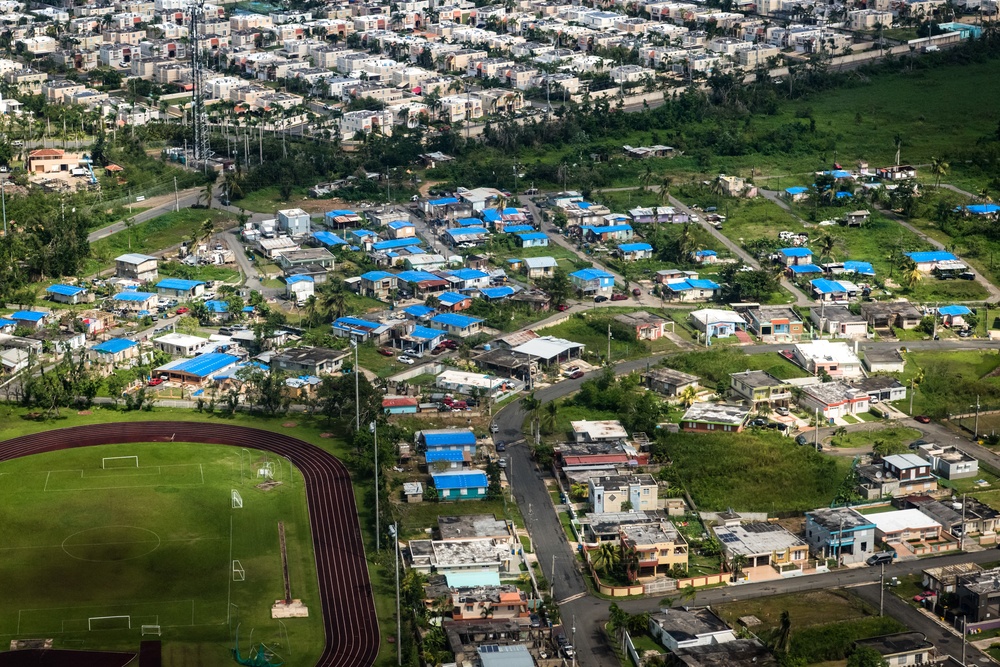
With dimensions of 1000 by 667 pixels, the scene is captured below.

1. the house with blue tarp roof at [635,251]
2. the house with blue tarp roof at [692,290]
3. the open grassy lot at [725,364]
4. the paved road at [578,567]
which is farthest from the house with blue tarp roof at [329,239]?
the paved road at [578,567]

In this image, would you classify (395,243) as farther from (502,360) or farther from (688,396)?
(688,396)

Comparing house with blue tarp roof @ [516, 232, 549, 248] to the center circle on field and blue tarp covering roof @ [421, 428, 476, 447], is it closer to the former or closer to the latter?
blue tarp covering roof @ [421, 428, 476, 447]

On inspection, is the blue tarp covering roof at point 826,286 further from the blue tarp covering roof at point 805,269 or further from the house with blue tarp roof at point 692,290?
the house with blue tarp roof at point 692,290

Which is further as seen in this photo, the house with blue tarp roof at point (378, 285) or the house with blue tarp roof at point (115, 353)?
the house with blue tarp roof at point (378, 285)

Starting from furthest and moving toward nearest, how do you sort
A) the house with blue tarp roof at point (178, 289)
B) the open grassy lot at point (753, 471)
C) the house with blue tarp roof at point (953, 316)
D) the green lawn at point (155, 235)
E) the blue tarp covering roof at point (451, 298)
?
the green lawn at point (155, 235)
the house with blue tarp roof at point (178, 289)
the blue tarp covering roof at point (451, 298)
the house with blue tarp roof at point (953, 316)
the open grassy lot at point (753, 471)

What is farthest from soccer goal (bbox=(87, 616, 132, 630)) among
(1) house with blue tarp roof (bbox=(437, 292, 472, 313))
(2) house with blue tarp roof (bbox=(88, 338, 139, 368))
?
(1) house with blue tarp roof (bbox=(437, 292, 472, 313))

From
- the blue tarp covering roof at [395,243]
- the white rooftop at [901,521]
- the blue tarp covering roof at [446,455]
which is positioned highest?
the blue tarp covering roof at [395,243]
